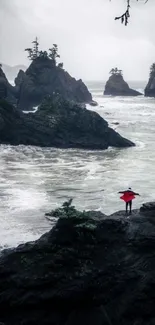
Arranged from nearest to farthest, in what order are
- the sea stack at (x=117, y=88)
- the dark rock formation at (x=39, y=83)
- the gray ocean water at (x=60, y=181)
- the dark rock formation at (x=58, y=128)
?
the gray ocean water at (x=60, y=181)
the dark rock formation at (x=58, y=128)
the dark rock formation at (x=39, y=83)
the sea stack at (x=117, y=88)

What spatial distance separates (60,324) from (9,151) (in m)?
29.9

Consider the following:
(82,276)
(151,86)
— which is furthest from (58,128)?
(151,86)

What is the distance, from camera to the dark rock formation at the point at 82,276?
426 inches

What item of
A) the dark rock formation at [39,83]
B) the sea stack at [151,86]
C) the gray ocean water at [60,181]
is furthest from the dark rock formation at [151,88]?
the gray ocean water at [60,181]

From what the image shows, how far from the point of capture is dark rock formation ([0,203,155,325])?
10.8 m

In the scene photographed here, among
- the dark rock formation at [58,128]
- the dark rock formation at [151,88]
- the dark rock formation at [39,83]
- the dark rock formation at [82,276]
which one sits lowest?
the dark rock formation at [82,276]

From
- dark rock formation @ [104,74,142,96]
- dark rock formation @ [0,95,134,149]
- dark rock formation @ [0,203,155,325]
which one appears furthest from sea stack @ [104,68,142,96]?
dark rock formation @ [0,203,155,325]

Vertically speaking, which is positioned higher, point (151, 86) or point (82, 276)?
point (151, 86)

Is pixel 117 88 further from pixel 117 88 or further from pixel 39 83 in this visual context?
pixel 39 83

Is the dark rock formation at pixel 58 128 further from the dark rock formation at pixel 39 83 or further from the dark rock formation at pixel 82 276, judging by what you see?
the dark rock formation at pixel 82 276

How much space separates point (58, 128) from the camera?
44406 mm

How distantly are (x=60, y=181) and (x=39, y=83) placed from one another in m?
50.2

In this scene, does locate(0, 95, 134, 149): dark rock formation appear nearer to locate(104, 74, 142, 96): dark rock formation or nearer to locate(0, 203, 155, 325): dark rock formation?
locate(0, 203, 155, 325): dark rock formation

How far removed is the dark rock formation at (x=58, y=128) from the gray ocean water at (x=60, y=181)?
5.87ft
